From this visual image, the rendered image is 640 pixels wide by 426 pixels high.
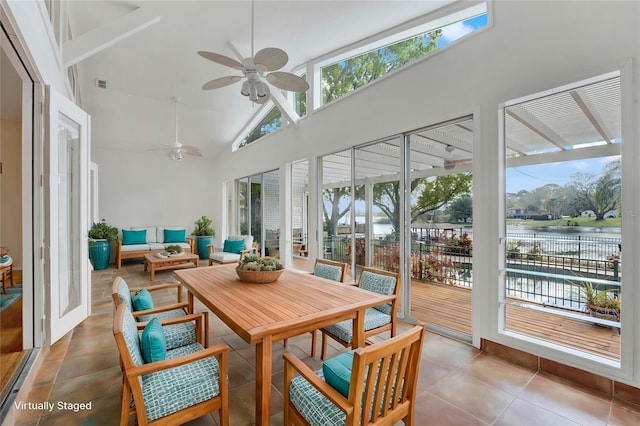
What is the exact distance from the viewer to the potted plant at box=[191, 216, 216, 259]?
26.6ft

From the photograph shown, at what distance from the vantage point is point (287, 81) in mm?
2750

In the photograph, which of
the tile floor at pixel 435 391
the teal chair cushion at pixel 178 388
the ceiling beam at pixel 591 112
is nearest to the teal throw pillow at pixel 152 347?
the teal chair cushion at pixel 178 388

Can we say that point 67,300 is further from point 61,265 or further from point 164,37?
point 164,37

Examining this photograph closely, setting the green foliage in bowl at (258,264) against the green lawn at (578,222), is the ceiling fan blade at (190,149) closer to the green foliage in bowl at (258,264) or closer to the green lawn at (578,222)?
the green foliage in bowl at (258,264)

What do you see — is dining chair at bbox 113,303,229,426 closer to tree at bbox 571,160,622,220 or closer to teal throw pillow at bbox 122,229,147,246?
tree at bbox 571,160,622,220

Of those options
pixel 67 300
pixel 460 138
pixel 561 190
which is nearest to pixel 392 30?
pixel 460 138

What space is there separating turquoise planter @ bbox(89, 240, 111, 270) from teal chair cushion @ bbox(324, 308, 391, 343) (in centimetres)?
636

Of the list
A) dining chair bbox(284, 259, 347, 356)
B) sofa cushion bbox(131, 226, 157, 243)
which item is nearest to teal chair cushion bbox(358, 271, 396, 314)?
dining chair bbox(284, 259, 347, 356)

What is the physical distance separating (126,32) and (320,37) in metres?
2.55

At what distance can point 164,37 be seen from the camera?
426 cm

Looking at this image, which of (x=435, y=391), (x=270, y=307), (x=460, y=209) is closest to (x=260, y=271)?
(x=270, y=307)

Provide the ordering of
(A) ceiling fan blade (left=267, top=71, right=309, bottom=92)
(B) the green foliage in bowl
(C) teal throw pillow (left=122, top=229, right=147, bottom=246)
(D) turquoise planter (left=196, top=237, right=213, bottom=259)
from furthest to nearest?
(D) turquoise planter (left=196, top=237, right=213, bottom=259), (C) teal throw pillow (left=122, top=229, right=147, bottom=246), (A) ceiling fan blade (left=267, top=71, right=309, bottom=92), (B) the green foliage in bowl

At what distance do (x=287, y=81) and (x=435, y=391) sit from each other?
2.89 metres

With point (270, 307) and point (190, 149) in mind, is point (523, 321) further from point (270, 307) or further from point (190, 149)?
point (190, 149)
